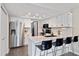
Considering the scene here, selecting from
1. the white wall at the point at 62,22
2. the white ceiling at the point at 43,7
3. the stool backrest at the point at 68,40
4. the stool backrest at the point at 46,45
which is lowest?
the stool backrest at the point at 46,45

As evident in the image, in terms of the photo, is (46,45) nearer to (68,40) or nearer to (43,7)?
(68,40)

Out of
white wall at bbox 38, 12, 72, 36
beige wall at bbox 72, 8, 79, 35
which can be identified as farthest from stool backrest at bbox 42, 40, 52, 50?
beige wall at bbox 72, 8, 79, 35

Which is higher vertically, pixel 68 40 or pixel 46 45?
pixel 68 40

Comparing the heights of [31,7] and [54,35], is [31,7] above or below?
above

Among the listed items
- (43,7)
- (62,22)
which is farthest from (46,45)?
(43,7)

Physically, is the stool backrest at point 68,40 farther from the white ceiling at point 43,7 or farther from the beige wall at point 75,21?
the white ceiling at point 43,7

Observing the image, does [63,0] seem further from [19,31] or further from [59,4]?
[19,31]

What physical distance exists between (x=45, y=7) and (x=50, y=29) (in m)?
0.78

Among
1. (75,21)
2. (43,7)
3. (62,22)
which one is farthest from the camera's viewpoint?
(62,22)

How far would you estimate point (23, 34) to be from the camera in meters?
5.26

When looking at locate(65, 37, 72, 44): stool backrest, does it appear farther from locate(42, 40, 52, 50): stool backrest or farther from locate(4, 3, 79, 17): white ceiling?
locate(4, 3, 79, 17): white ceiling

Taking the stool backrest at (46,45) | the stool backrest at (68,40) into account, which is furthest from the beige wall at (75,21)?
the stool backrest at (46,45)

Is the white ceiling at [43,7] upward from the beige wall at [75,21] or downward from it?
upward

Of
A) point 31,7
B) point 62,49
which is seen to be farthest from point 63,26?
point 31,7
